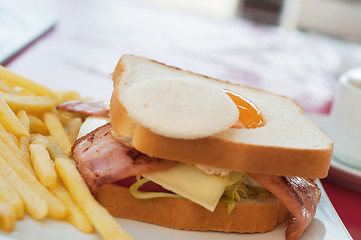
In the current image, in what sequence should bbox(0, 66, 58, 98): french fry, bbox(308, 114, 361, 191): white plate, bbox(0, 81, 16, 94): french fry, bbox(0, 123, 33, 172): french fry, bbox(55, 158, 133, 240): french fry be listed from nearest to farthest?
1. bbox(55, 158, 133, 240): french fry
2. bbox(0, 123, 33, 172): french fry
3. bbox(0, 81, 16, 94): french fry
4. bbox(0, 66, 58, 98): french fry
5. bbox(308, 114, 361, 191): white plate

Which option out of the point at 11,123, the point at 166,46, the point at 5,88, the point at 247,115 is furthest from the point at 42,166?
the point at 166,46

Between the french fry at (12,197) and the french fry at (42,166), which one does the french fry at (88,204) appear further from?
the french fry at (12,197)

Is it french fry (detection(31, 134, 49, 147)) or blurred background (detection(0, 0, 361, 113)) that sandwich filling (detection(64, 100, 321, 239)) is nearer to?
french fry (detection(31, 134, 49, 147))

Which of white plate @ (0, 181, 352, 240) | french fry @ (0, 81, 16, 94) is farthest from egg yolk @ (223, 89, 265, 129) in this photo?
french fry @ (0, 81, 16, 94)

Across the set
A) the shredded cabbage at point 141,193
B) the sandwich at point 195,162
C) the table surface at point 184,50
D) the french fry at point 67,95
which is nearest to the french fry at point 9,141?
the sandwich at point 195,162

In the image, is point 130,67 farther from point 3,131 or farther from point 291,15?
point 291,15

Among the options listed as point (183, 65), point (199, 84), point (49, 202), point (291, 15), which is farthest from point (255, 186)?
point (291, 15)

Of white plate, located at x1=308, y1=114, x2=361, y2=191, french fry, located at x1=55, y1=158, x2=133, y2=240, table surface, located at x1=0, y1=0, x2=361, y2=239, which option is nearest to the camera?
french fry, located at x1=55, y1=158, x2=133, y2=240
